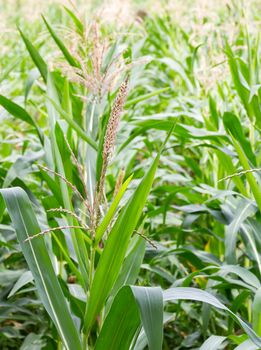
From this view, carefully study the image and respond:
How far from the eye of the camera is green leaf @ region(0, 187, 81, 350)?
1.55 meters

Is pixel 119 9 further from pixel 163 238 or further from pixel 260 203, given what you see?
pixel 260 203

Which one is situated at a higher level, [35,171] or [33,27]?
[33,27]

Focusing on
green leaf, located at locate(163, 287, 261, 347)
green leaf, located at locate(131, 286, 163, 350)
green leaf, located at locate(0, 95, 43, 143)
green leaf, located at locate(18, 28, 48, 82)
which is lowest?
green leaf, located at locate(163, 287, 261, 347)

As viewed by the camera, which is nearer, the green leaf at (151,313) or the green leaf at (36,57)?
the green leaf at (151,313)

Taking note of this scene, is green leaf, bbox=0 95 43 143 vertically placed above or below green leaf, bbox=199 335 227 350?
above

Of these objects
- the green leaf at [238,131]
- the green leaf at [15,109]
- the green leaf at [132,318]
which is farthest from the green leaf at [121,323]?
the green leaf at [238,131]

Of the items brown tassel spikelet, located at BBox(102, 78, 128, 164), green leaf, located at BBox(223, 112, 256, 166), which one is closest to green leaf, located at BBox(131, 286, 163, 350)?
brown tassel spikelet, located at BBox(102, 78, 128, 164)

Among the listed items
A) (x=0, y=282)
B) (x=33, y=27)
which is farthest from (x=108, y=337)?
(x=33, y=27)

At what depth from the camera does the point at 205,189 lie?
251cm

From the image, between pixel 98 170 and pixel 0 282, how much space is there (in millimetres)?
653

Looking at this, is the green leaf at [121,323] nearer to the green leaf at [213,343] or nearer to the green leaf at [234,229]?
the green leaf at [213,343]

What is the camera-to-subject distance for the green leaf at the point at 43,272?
5.10 ft

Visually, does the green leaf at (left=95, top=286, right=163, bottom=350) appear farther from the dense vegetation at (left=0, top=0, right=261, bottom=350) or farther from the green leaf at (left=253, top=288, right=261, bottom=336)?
the green leaf at (left=253, top=288, right=261, bottom=336)

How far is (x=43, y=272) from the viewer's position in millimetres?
1561
